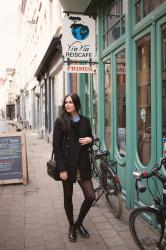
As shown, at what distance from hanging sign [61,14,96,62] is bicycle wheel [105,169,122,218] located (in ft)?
9.47

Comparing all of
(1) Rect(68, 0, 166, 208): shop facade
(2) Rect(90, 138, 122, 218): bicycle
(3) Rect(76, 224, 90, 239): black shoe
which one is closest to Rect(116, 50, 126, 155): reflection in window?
(1) Rect(68, 0, 166, 208): shop facade

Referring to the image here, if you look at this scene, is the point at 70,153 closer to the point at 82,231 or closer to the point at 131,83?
the point at 82,231

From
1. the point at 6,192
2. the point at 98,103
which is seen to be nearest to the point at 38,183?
the point at 6,192

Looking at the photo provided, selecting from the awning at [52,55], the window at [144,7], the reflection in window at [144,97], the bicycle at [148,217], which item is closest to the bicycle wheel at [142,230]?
the bicycle at [148,217]

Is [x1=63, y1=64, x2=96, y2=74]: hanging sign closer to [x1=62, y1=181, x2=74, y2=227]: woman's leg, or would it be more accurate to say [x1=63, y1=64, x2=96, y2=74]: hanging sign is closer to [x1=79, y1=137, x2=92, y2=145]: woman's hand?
[x1=79, y1=137, x2=92, y2=145]: woman's hand

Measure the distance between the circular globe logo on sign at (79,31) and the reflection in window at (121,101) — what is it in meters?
1.20

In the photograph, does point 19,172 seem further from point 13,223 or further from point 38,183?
point 13,223

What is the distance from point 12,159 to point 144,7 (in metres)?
4.35

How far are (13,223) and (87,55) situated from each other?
151 inches

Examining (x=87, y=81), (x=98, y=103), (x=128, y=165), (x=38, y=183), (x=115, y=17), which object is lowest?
(x=38, y=183)

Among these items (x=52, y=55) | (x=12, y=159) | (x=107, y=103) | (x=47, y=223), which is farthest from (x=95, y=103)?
(x=52, y=55)

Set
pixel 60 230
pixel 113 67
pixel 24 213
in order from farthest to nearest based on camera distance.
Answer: pixel 113 67, pixel 24 213, pixel 60 230

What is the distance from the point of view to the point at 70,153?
4.51 meters

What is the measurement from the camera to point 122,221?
5387 mm
